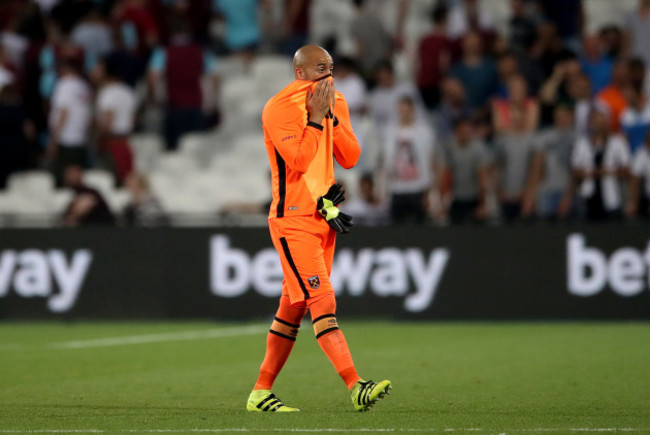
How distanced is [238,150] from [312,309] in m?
13.3

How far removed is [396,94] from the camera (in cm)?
1820

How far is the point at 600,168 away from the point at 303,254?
8.59m

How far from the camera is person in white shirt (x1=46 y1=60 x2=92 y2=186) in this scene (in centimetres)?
1880

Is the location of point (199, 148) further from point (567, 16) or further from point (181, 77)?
point (567, 16)

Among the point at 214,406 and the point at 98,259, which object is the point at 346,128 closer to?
the point at 214,406

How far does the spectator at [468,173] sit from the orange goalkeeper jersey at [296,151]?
8.37 meters

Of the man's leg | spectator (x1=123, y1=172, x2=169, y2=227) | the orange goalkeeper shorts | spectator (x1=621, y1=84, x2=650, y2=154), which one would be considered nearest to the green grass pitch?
the man's leg

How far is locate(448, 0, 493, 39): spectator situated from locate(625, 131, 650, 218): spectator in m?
4.16

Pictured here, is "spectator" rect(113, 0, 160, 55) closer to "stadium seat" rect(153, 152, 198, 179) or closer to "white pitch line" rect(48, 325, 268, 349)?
"stadium seat" rect(153, 152, 198, 179)

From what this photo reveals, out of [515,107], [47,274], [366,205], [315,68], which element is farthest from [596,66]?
[315,68]

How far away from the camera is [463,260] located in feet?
52.2

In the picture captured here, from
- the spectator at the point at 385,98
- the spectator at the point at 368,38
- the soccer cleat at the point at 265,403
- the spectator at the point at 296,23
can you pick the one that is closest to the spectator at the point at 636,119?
the spectator at the point at 385,98

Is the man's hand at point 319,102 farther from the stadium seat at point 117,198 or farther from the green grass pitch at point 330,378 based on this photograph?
the stadium seat at point 117,198

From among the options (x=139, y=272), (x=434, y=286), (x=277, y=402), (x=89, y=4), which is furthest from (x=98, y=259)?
(x=277, y=402)
